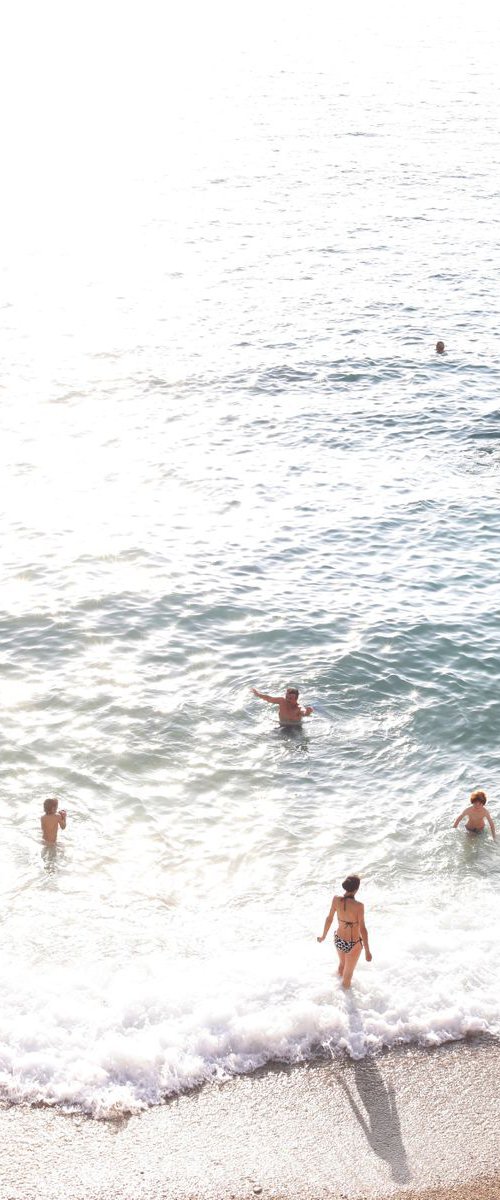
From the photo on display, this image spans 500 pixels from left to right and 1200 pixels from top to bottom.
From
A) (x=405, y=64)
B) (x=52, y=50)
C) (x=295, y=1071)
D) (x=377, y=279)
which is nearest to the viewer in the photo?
(x=295, y=1071)

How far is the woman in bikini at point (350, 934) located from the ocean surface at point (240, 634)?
28 cm

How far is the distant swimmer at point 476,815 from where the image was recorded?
51.9ft

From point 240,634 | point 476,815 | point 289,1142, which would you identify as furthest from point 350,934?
point 240,634

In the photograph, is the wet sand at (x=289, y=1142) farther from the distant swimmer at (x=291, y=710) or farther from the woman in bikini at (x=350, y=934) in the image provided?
the distant swimmer at (x=291, y=710)

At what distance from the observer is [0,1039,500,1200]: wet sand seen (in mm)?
10344

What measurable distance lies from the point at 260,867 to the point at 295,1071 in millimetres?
3988

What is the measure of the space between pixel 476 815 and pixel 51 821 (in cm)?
625

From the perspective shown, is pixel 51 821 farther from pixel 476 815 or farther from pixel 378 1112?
pixel 378 1112

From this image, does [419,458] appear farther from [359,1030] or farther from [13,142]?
[13,142]

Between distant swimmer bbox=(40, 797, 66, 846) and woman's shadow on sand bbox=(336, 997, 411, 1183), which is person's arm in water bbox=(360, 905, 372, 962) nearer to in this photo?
woman's shadow on sand bbox=(336, 997, 411, 1183)

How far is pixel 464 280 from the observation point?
4675 cm

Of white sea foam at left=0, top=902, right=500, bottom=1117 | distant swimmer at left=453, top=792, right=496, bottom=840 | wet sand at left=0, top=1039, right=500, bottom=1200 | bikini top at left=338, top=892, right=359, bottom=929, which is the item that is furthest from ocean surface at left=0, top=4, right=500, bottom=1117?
bikini top at left=338, top=892, right=359, bottom=929

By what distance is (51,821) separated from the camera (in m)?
15.5

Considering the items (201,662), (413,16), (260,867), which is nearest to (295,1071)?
(260,867)
